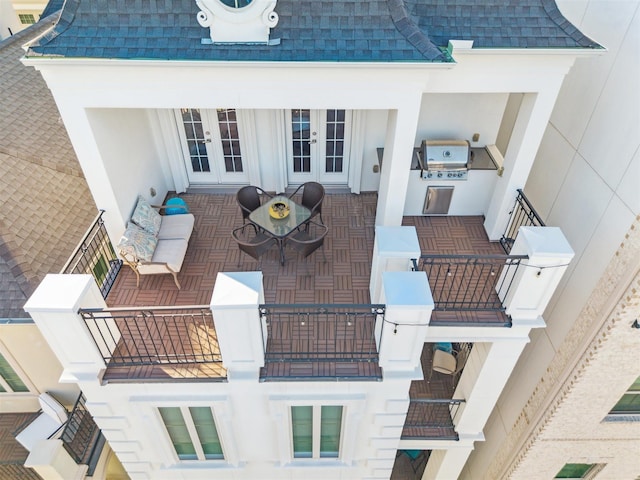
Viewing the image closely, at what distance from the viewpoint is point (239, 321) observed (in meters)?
5.85

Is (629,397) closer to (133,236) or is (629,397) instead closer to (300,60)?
(300,60)

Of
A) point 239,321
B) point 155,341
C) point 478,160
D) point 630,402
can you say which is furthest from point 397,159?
point 630,402

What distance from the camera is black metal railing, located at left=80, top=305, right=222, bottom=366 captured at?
6.44 meters

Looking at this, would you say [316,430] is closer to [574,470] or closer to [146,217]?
[146,217]

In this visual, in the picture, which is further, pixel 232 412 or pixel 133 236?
pixel 133 236

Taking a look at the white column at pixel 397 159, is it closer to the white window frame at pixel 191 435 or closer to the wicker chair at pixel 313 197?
the wicker chair at pixel 313 197

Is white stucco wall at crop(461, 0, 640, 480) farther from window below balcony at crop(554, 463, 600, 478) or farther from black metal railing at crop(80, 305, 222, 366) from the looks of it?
black metal railing at crop(80, 305, 222, 366)

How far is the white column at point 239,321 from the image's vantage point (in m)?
5.70

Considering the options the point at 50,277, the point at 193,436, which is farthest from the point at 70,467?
the point at 50,277

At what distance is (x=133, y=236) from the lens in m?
7.69

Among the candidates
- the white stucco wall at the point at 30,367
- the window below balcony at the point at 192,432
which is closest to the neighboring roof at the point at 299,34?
the white stucco wall at the point at 30,367

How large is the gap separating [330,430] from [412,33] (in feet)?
22.1

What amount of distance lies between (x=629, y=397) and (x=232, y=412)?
7184 millimetres

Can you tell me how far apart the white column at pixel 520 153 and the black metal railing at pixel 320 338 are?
138 inches
